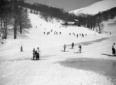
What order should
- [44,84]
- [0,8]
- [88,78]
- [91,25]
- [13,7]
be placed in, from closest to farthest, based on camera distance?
[44,84], [88,78], [0,8], [13,7], [91,25]

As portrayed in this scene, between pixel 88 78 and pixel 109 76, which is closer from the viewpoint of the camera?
pixel 88 78

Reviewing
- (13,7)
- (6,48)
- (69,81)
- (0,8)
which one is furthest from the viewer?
(13,7)

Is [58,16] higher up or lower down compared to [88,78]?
higher up

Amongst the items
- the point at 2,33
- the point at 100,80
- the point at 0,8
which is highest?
the point at 0,8

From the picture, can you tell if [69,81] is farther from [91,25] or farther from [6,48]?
[91,25]

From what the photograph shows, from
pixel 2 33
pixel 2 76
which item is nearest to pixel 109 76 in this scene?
pixel 2 76

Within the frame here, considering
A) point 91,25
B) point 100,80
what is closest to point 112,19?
point 91,25

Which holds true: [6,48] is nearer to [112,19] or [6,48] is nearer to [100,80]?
[100,80]

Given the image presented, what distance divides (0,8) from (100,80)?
2825 cm

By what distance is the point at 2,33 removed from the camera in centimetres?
3659

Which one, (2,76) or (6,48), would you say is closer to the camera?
(2,76)

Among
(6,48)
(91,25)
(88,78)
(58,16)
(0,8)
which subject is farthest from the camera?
(58,16)

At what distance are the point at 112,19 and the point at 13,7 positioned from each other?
378 feet

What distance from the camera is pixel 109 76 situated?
38.7ft
